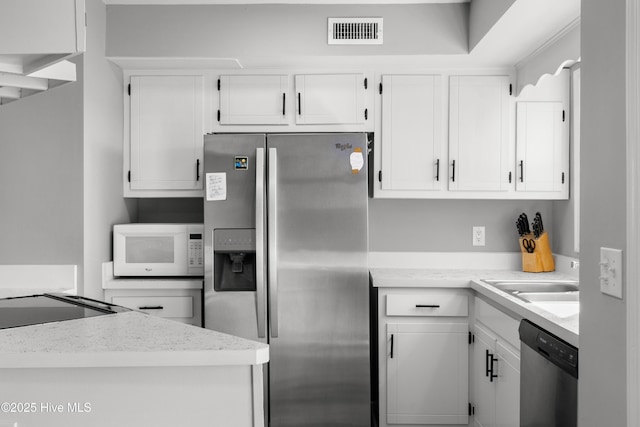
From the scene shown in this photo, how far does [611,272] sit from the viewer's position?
1237 mm

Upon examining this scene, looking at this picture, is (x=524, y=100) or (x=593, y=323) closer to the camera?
(x=593, y=323)

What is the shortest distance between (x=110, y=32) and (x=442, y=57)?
1.89 metres

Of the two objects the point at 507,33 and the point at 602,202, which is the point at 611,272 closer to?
the point at 602,202

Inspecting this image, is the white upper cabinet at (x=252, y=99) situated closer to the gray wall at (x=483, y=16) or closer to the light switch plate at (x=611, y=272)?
the gray wall at (x=483, y=16)

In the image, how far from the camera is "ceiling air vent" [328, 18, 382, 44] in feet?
9.78

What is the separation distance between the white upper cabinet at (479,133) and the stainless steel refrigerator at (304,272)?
2.31ft

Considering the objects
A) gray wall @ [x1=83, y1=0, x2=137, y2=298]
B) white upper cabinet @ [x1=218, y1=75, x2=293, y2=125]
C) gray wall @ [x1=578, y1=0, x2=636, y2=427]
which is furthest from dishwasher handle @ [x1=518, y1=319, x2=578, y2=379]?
gray wall @ [x1=83, y1=0, x2=137, y2=298]

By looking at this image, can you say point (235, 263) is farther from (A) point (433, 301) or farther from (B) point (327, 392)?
(A) point (433, 301)

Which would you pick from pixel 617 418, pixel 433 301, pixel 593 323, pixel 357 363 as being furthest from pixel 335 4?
pixel 617 418

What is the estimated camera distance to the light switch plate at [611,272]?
47.3 inches

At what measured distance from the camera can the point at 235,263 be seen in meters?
2.82

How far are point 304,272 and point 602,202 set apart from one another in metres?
1.67

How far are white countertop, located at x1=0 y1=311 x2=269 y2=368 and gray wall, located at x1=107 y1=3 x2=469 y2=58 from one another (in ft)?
6.42

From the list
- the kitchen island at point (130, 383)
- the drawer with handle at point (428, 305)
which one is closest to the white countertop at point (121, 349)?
the kitchen island at point (130, 383)
